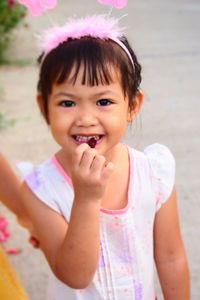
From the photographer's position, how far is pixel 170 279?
1.79 metres

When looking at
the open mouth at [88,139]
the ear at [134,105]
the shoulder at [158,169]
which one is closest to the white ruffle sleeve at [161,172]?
the shoulder at [158,169]

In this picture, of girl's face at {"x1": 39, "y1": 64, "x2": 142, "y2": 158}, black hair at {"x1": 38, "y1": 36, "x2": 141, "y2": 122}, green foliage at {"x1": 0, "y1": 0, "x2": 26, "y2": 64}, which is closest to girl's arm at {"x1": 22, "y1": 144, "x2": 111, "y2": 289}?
girl's face at {"x1": 39, "y1": 64, "x2": 142, "y2": 158}

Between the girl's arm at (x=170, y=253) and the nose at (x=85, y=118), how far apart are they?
41 cm

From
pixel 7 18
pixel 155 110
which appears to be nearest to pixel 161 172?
pixel 155 110

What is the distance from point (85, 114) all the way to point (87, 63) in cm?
14

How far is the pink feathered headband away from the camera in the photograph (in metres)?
1.57

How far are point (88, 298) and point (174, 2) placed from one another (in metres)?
7.33

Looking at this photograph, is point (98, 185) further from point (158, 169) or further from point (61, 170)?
point (158, 169)

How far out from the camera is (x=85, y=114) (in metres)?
1.49

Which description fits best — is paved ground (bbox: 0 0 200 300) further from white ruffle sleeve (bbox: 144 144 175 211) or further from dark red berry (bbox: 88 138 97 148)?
dark red berry (bbox: 88 138 97 148)

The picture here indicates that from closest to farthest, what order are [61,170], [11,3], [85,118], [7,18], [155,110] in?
1. [85,118]
2. [61,170]
3. [155,110]
4. [11,3]
5. [7,18]

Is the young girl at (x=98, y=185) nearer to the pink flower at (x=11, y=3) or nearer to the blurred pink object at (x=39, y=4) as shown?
the blurred pink object at (x=39, y=4)

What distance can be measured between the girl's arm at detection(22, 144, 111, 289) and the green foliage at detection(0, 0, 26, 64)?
4.57m

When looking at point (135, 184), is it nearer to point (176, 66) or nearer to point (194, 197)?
point (194, 197)
